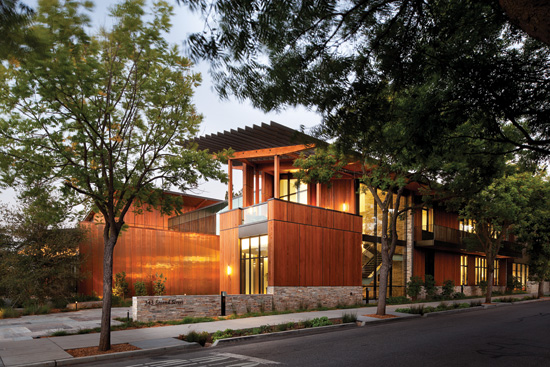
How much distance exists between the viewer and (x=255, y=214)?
24.4 meters

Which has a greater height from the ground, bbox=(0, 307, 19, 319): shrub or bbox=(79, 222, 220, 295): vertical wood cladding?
bbox=(79, 222, 220, 295): vertical wood cladding

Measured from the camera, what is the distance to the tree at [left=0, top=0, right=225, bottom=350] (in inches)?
419

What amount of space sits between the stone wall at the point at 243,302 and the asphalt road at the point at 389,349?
18.4 ft

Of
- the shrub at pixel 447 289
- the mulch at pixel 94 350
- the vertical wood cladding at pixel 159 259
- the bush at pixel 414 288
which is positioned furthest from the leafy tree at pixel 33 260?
the shrub at pixel 447 289

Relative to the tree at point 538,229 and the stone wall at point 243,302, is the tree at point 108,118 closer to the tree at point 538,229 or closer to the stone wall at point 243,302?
the stone wall at point 243,302

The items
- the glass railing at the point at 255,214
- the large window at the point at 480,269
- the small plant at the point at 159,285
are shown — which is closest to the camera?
the glass railing at the point at 255,214

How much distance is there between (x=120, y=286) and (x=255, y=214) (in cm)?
946

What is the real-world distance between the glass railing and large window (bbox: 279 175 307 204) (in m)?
5.99

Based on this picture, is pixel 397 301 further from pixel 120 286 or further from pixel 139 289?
pixel 120 286

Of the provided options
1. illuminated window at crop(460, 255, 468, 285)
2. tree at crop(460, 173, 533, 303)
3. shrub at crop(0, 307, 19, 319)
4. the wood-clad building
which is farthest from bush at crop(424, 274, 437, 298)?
shrub at crop(0, 307, 19, 319)

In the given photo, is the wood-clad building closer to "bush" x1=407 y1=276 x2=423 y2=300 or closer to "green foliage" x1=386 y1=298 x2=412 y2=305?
"green foliage" x1=386 y1=298 x2=412 y2=305

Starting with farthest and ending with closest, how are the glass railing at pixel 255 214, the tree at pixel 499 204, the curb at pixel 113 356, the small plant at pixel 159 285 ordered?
the small plant at pixel 159 285 → the tree at pixel 499 204 → the glass railing at pixel 255 214 → the curb at pixel 113 356

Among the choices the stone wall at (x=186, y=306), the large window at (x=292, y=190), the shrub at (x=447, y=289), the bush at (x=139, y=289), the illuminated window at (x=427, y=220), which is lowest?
the shrub at (x=447, y=289)

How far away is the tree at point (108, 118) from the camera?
10641 mm
